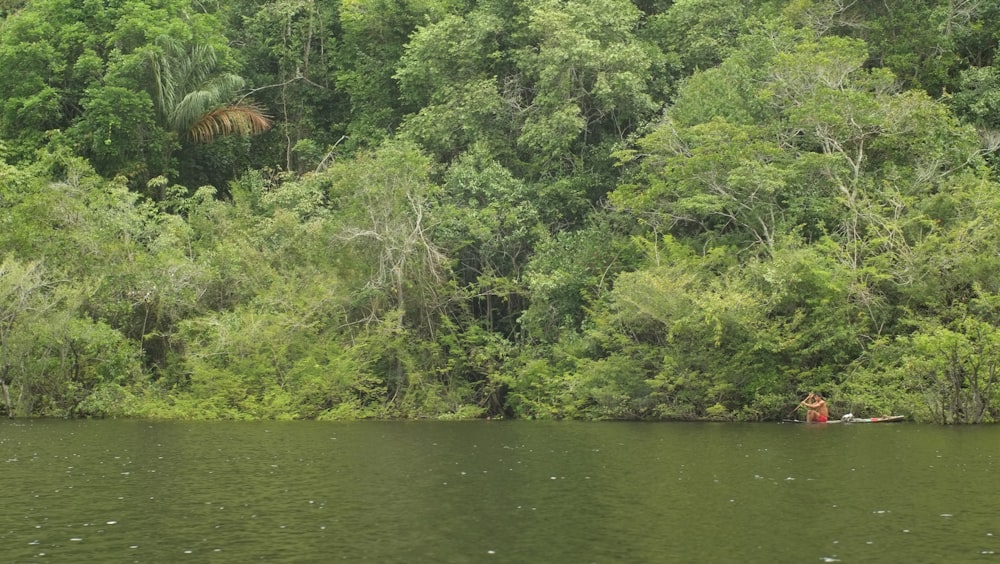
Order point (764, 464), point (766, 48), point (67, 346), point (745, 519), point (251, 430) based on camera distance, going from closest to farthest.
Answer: point (745, 519) → point (764, 464) → point (251, 430) → point (67, 346) → point (766, 48)

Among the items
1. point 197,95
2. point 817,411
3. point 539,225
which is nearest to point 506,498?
point 817,411

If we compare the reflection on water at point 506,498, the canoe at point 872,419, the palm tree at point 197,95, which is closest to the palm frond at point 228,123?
the palm tree at point 197,95

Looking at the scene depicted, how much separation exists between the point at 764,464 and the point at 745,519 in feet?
21.1

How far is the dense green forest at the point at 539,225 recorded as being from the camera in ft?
107

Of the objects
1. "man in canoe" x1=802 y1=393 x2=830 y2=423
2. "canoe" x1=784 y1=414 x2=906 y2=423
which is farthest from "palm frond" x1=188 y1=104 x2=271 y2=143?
"canoe" x1=784 y1=414 x2=906 y2=423

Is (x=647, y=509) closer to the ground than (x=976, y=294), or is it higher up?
closer to the ground

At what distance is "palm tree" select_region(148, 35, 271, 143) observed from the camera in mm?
44094

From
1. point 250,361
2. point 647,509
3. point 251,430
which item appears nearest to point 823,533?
point 647,509

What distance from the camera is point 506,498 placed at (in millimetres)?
17094

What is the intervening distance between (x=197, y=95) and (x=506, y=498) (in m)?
32.2

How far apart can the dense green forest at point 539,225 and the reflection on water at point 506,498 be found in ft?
18.6

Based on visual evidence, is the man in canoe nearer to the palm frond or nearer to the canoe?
the canoe

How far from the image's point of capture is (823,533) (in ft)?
45.4

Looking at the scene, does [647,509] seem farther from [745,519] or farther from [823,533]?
[823,533]
